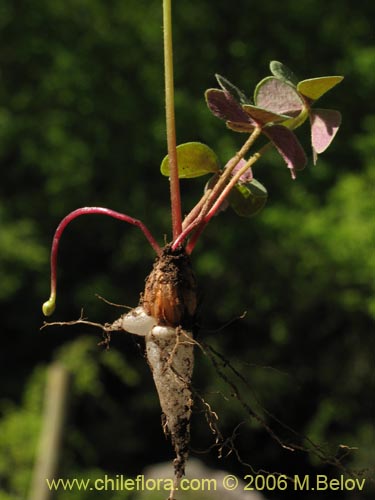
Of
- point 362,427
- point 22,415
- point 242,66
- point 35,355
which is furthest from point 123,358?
point 242,66

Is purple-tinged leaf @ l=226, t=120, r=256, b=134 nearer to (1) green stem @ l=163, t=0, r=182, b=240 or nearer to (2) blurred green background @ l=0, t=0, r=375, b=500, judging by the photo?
(1) green stem @ l=163, t=0, r=182, b=240

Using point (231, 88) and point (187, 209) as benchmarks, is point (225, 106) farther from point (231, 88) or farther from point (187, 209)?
point (187, 209)

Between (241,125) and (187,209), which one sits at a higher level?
(187,209)

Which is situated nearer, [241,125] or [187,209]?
[241,125]

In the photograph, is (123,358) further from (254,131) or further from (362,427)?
(254,131)

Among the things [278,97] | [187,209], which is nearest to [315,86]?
[278,97]

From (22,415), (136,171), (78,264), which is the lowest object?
(22,415)
